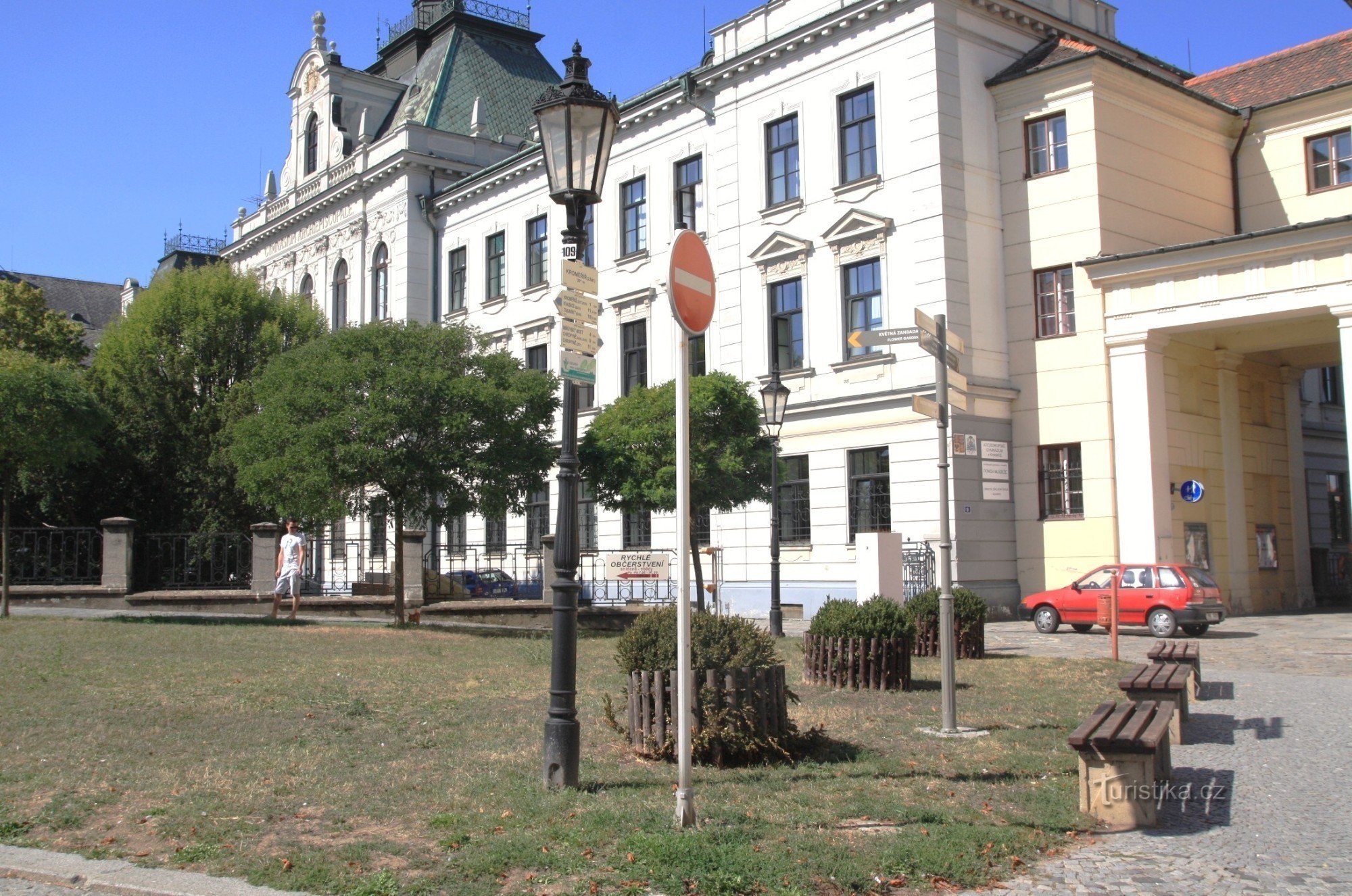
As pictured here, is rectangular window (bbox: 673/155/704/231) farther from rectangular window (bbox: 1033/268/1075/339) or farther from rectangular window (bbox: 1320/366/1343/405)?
rectangular window (bbox: 1320/366/1343/405)

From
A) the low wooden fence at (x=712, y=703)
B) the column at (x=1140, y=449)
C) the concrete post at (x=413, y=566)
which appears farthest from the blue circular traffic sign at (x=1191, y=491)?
the low wooden fence at (x=712, y=703)

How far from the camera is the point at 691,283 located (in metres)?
7.12

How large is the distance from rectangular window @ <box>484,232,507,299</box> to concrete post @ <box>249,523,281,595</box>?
54.9 ft

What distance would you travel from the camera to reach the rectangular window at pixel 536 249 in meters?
38.5

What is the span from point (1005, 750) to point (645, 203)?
27170mm

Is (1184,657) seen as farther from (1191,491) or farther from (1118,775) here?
(1191,491)

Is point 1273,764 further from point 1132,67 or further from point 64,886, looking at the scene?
point 1132,67

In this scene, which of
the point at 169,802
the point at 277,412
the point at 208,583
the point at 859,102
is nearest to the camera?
the point at 169,802

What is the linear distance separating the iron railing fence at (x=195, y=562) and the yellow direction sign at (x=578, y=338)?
19.8 meters

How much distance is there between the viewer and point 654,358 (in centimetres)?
3394

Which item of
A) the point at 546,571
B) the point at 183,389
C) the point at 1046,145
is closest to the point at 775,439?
the point at 546,571

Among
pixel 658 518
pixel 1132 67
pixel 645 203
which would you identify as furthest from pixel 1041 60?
pixel 658 518

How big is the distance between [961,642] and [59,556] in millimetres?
19517

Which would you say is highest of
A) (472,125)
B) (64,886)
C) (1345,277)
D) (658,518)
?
(472,125)
